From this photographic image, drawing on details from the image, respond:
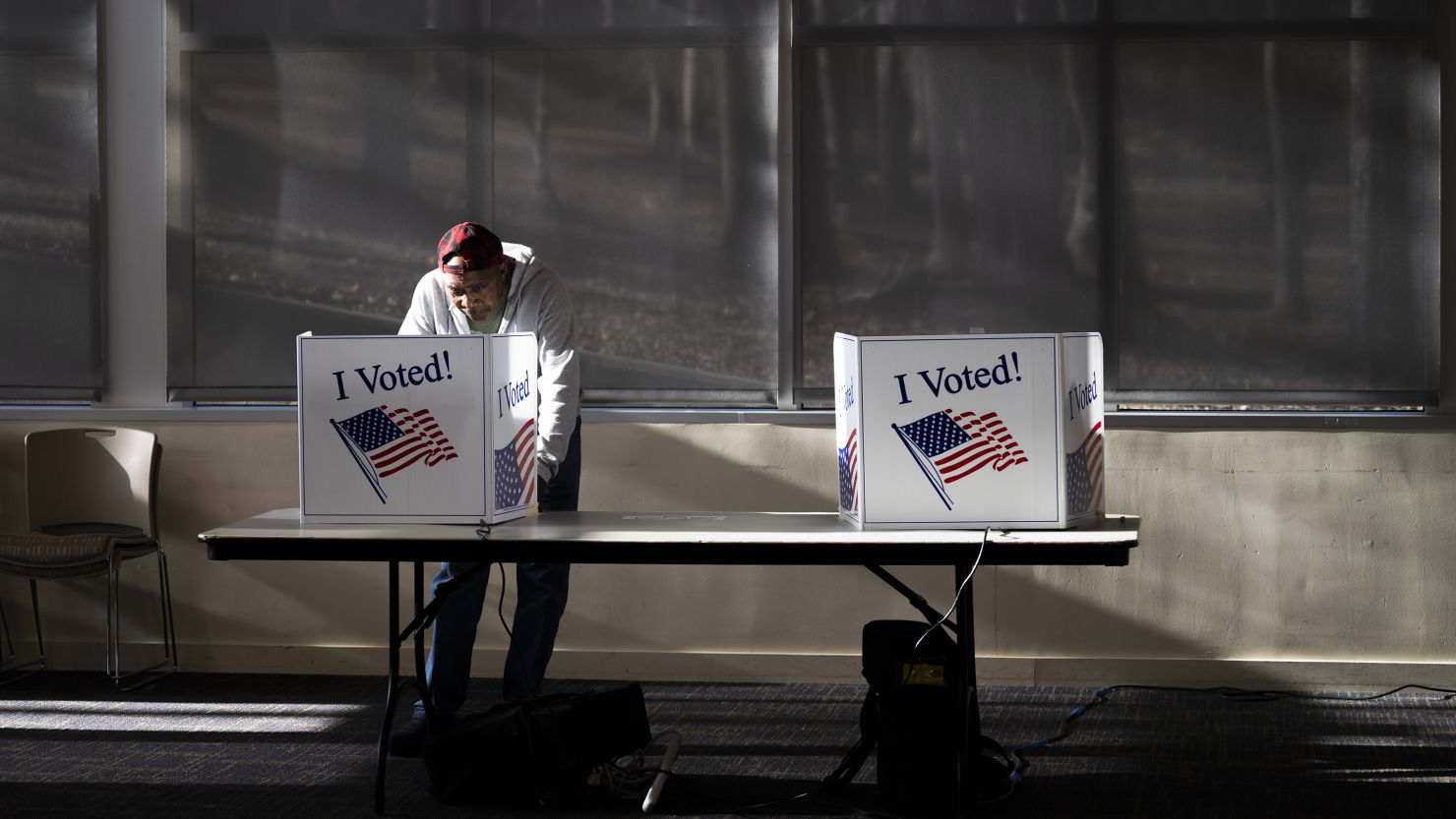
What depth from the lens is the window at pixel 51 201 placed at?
4648mm

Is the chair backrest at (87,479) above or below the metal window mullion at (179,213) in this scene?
below

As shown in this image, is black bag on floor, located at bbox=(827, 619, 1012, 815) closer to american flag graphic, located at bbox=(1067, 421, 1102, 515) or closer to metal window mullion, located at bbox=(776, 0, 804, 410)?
american flag graphic, located at bbox=(1067, 421, 1102, 515)

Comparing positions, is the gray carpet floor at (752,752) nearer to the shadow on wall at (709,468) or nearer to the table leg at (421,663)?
the table leg at (421,663)

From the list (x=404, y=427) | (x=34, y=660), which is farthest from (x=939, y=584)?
(x=34, y=660)

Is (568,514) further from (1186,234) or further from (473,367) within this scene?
(1186,234)

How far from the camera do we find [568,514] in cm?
329

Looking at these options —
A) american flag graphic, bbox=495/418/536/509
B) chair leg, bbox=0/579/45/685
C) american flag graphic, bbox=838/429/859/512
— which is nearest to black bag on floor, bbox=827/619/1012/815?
american flag graphic, bbox=838/429/859/512

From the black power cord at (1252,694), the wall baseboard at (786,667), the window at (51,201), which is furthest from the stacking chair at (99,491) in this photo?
the black power cord at (1252,694)

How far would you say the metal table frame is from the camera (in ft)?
9.11

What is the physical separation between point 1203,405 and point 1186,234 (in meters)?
0.52

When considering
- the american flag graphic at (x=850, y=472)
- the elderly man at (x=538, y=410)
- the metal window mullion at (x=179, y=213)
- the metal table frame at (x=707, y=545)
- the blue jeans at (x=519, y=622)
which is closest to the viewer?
the metal table frame at (x=707, y=545)

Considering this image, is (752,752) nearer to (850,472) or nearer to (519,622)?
(519,622)

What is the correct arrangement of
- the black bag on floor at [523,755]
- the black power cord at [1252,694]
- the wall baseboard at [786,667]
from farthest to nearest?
1. the wall baseboard at [786,667]
2. the black power cord at [1252,694]
3. the black bag on floor at [523,755]

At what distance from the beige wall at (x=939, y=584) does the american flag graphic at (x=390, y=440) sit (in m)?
1.54
